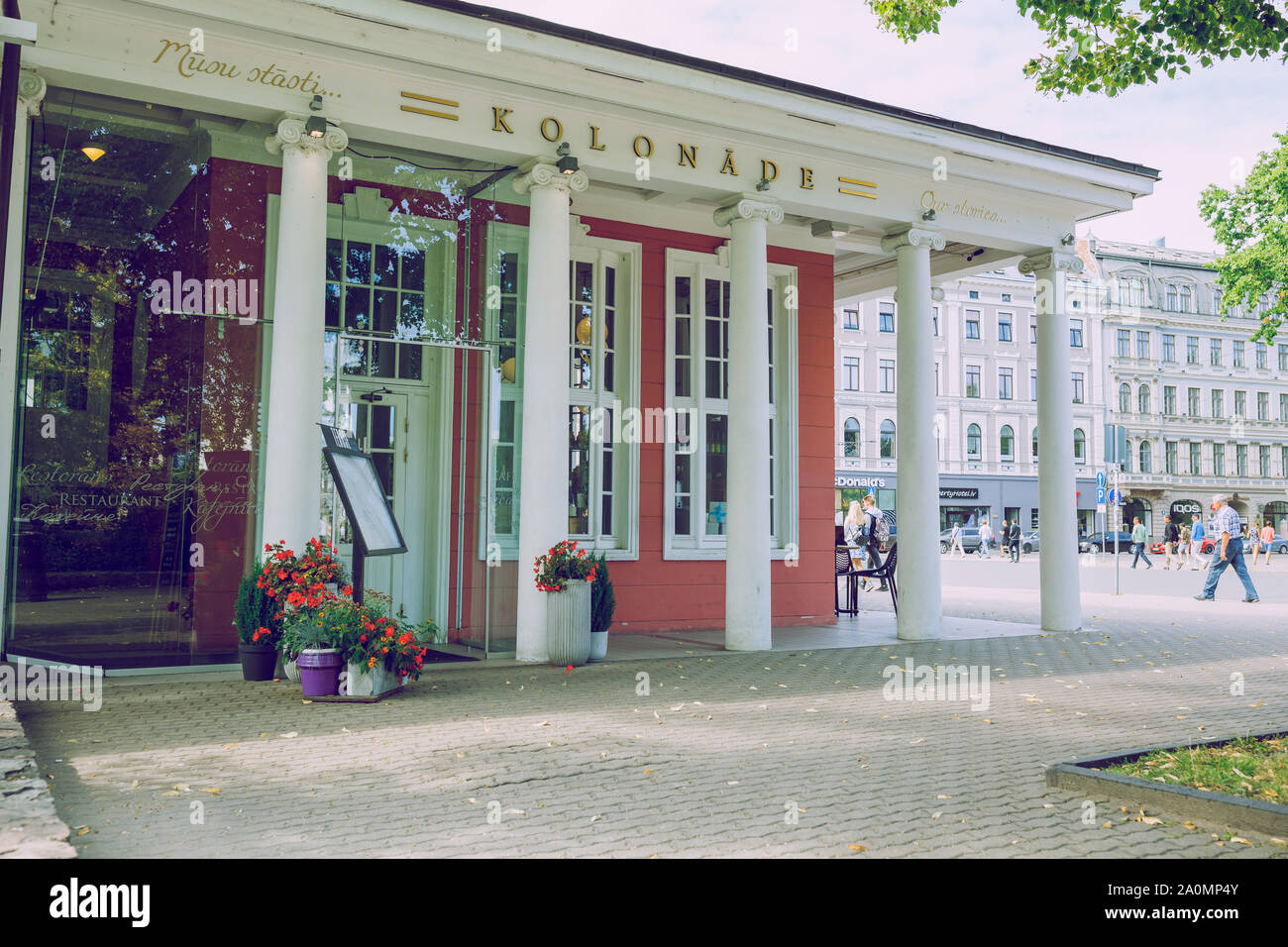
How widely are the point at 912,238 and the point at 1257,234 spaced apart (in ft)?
69.9

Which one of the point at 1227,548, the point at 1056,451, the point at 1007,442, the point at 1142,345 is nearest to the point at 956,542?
the point at 1007,442

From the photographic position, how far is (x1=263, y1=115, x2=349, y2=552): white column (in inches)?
318

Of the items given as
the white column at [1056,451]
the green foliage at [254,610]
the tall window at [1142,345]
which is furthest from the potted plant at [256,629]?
the tall window at [1142,345]

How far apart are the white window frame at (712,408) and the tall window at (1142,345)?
4818cm

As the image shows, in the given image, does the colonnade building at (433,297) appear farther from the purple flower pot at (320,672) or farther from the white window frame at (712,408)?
the purple flower pot at (320,672)

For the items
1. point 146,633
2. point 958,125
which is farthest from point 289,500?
point 958,125

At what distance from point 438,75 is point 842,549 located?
29.5 ft

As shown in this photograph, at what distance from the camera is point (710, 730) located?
21.6ft

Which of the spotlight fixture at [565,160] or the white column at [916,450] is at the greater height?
the spotlight fixture at [565,160]

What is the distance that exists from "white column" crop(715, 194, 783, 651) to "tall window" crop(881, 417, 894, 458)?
40170 mm

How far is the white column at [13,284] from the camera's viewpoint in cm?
755

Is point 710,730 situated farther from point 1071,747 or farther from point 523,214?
point 523,214

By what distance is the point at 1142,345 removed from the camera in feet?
181

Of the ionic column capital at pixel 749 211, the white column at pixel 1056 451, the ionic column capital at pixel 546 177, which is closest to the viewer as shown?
the ionic column capital at pixel 546 177
